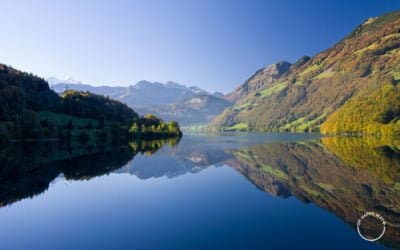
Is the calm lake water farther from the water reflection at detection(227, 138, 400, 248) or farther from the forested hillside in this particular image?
the forested hillside

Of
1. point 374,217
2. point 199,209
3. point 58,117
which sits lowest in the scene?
point 199,209

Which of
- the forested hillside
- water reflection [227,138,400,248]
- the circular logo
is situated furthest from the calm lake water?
the forested hillside

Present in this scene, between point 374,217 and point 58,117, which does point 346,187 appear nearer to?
point 374,217

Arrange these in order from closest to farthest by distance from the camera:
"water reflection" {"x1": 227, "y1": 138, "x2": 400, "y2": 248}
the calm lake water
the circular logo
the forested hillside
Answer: the circular logo < the calm lake water < "water reflection" {"x1": 227, "y1": 138, "x2": 400, "y2": 248} < the forested hillside

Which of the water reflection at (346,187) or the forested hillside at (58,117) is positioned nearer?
the water reflection at (346,187)

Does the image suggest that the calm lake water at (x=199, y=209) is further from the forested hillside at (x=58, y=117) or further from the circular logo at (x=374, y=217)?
the forested hillside at (x=58, y=117)

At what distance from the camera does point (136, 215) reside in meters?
23.0

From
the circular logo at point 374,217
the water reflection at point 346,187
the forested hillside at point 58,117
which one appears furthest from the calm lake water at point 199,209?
the forested hillside at point 58,117

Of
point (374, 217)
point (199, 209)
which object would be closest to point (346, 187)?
point (374, 217)

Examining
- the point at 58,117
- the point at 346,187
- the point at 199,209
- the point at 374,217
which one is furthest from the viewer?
the point at 58,117

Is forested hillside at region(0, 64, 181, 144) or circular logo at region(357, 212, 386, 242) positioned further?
forested hillside at region(0, 64, 181, 144)

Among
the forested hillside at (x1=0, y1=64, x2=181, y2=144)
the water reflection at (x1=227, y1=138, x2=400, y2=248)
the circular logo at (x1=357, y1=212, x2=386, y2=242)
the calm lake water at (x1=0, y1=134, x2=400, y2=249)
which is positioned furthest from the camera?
the forested hillside at (x1=0, y1=64, x2=181, y2=144)

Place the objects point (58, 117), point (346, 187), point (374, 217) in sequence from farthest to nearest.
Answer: point (58, 117) → point (346, 187) → point (374, 217)

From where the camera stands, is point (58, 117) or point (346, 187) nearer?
point (346, 187)
